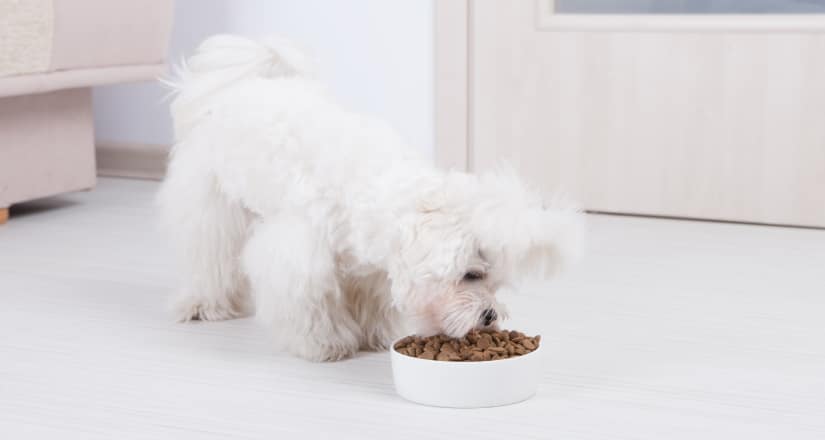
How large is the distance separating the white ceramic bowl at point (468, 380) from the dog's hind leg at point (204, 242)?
467mm

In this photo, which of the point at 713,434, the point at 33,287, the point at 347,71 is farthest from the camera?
the point at 347,71

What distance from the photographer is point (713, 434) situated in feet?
4.32

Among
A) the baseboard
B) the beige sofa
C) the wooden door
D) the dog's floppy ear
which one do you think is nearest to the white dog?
the dog's floppy ear

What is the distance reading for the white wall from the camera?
109 inches

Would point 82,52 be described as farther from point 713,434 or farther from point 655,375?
point 713,434

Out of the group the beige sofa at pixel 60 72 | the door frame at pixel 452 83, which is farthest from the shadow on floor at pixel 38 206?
the door frame at pixel 452 83

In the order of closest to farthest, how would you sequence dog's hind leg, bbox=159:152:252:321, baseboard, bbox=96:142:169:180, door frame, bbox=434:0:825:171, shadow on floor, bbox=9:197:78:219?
1. dog's hind leg, bbox=159:152:252:321
2. door frame, bbox=434:0:825:171
3. shadow on floor, bbox=9:197:78:219
4. baseboard, bbox=96:142:169:180

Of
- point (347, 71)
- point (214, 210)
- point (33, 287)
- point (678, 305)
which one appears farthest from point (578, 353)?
point (347, 71)

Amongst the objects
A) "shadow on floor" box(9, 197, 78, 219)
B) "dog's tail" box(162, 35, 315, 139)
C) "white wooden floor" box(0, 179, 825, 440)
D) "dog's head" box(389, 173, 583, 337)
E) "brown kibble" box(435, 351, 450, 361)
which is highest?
"dog's tail" box(162, 35, 315, 139)

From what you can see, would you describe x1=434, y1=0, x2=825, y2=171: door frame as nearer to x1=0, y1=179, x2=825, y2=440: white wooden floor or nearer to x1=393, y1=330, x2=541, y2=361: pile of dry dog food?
x1=0, y1=179, x2=825, y2=440: white wooden floor

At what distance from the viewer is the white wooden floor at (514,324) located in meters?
1.36

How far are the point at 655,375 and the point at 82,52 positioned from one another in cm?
153

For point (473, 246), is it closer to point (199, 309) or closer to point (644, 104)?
point (199, 309)

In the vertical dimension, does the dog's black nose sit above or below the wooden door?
below
